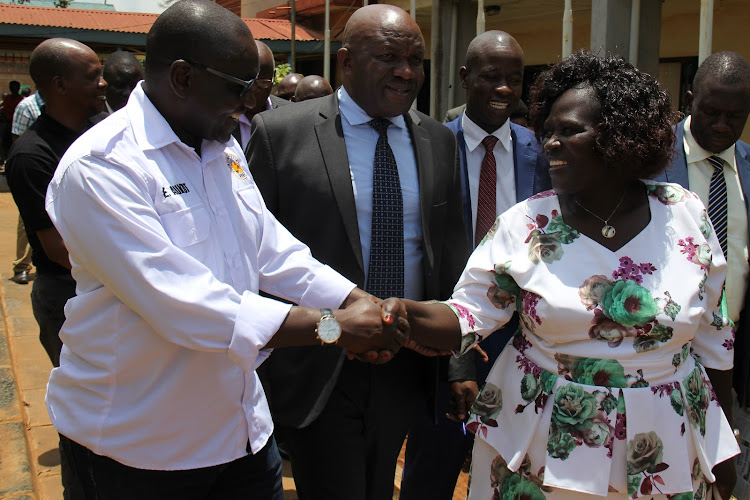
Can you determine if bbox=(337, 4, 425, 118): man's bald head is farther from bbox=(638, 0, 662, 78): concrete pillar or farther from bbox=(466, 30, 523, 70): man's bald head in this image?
bbox=(638, 0, 662, 78): concrete pillar

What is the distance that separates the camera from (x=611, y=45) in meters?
5.93

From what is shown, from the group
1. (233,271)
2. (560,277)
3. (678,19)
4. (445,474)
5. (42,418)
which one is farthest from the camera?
(678,19)

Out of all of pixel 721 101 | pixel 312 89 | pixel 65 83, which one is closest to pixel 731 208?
pixel 721 101

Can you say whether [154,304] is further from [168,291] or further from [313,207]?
[313,207]

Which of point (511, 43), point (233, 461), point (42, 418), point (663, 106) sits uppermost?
point (511, 43)

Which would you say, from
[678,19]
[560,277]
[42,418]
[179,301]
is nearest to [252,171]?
[179,301]

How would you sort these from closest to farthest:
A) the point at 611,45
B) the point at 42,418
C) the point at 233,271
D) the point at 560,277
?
the point at 233,271 → the point at 560,277 → the point at 42,418 → the point at 611,45

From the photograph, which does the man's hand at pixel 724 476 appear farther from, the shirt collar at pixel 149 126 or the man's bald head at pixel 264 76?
the man's bald head at pixel 264 76

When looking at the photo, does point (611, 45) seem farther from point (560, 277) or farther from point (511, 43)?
point (560, 277)

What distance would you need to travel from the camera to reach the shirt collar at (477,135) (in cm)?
332

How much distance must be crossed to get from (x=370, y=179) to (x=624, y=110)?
0.89 metres

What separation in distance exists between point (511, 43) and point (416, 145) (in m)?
1.04

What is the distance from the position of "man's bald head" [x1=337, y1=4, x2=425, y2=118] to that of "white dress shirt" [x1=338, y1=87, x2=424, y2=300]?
0.06 m

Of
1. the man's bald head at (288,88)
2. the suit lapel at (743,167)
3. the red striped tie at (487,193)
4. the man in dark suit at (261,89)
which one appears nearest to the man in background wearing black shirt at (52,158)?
the man in dark suit at (261,89)
